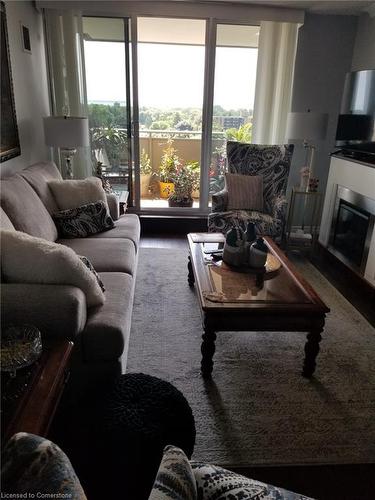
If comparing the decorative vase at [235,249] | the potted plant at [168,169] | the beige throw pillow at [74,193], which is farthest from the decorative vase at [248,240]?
the potted plant at [168,169]

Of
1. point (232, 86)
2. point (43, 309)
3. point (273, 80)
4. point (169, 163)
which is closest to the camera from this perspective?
point (43, 309)

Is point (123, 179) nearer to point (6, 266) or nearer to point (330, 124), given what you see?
point (330, 124)

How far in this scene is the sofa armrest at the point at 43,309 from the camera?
1.50m

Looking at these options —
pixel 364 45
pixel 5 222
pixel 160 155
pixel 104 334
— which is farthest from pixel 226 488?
pixel 160 155

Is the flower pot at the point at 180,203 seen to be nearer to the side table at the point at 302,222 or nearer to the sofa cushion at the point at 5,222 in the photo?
the side table at the point at 302,222

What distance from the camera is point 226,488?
0.84 meters

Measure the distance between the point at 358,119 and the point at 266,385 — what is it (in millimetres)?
2651

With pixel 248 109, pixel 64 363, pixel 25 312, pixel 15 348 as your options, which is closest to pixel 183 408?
pixel 64 363

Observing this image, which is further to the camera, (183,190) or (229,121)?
(183,190)

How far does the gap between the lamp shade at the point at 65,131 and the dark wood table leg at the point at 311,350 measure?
2607 millimetres

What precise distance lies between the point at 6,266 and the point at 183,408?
93cm

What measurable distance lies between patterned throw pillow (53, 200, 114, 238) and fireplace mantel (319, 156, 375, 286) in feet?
7.10

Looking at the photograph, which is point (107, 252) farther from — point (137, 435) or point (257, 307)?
point (137, 435)

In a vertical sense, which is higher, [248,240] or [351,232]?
[248,240]
